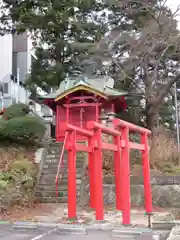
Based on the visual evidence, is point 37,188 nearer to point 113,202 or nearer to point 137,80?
point 113,202

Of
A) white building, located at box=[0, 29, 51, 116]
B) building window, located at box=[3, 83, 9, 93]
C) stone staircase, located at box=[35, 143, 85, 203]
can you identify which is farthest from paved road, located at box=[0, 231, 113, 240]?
building window, located at box=[3, 83, 9, 93]

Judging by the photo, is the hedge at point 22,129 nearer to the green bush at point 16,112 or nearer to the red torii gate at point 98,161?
the green bush at point 16,112

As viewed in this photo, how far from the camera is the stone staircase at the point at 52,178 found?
1295cm

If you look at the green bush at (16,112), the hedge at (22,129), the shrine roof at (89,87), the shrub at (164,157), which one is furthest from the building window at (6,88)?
the shrub at (164,157)

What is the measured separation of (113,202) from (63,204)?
183 cm

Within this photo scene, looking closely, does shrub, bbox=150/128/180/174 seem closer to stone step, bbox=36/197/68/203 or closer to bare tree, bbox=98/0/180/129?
bare tree, bbox=98/0/180/129

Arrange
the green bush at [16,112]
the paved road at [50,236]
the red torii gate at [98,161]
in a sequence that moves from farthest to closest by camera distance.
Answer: the green bush at [16,112] → the red torii gate at [98,161] → the paved road at [50,236]

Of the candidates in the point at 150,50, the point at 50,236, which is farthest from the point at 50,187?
the point at 150,50

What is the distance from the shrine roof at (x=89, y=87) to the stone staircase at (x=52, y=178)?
3886mm

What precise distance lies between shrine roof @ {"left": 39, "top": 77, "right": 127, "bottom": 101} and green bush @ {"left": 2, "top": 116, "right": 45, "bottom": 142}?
2.76m

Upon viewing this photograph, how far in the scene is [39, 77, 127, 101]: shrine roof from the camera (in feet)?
61.3

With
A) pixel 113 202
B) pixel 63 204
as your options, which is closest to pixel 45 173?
pixel 63 204

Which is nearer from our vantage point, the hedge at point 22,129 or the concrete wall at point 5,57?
the hedge at point 22,129

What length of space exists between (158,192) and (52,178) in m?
4.19
